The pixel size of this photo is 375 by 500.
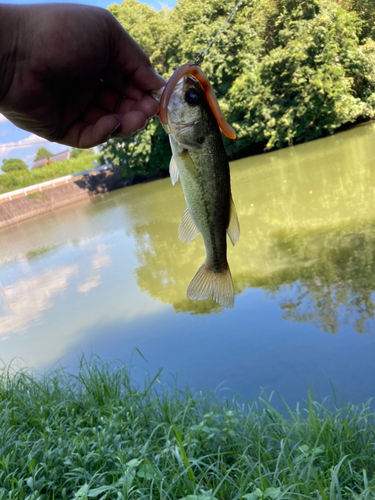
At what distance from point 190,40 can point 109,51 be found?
1960 centimetres

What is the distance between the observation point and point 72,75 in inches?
67.5

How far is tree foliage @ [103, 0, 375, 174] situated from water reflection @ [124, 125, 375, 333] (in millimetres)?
5824

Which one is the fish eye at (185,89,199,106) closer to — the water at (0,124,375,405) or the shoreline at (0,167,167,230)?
the water at (0,124,375,405)

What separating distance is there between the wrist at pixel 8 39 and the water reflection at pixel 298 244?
12.6 ft

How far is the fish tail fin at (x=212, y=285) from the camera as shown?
4.73 ft

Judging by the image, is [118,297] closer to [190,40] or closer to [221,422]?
[221,422]

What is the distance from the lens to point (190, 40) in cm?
1939

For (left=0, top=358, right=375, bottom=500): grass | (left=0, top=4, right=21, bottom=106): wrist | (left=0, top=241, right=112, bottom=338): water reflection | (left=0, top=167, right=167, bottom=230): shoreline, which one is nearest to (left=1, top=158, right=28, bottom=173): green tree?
(left=0, top=167, right=167, bottom=230): shoreline

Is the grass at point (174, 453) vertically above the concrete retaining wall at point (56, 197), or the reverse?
the grass at point (174, 453)

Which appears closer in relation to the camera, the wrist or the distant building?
the wrist

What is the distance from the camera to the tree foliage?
1873cm

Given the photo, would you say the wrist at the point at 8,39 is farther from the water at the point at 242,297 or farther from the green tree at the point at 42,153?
the green tree at the point at 42,153

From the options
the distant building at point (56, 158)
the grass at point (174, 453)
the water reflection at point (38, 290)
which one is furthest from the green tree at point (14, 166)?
the grass at point (174, 453)

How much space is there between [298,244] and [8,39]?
246 inches
